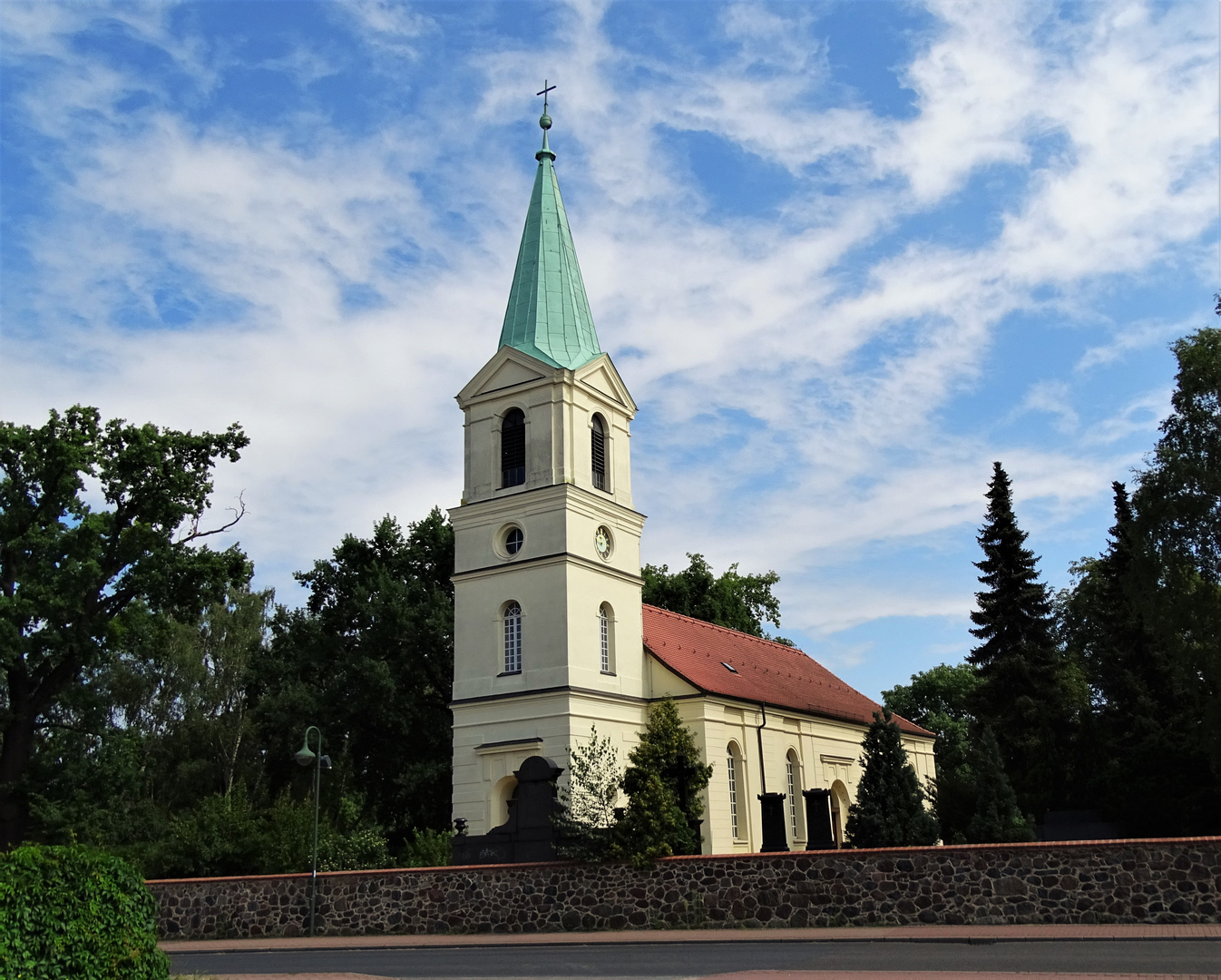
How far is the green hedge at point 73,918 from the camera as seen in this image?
11031mm

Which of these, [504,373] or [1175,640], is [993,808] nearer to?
[1175,640]

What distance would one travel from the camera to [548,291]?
1441 inches

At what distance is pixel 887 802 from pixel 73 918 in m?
20.5

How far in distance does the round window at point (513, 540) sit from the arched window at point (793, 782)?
12.0m

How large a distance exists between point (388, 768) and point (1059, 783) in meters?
24.0

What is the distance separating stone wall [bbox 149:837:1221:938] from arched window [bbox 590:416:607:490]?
14456 mm

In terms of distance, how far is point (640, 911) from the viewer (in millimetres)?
22188

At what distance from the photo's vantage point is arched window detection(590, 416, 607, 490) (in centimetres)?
3547

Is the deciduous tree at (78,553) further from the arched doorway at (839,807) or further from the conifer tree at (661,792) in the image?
the arched doorway at (839,807)

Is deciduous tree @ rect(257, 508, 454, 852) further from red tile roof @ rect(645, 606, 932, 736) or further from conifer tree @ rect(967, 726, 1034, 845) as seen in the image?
conifer tree @ rect(967, 726, 1034, 845)

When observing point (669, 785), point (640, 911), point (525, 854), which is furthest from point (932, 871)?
point (525, 854)

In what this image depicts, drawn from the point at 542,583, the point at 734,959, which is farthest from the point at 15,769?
the point at 734,959

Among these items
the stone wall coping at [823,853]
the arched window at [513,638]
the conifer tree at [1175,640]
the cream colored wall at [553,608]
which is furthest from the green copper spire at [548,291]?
the conifer tree at [1175,640]

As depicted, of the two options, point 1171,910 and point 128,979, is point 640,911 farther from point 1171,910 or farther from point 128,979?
point 128,979
